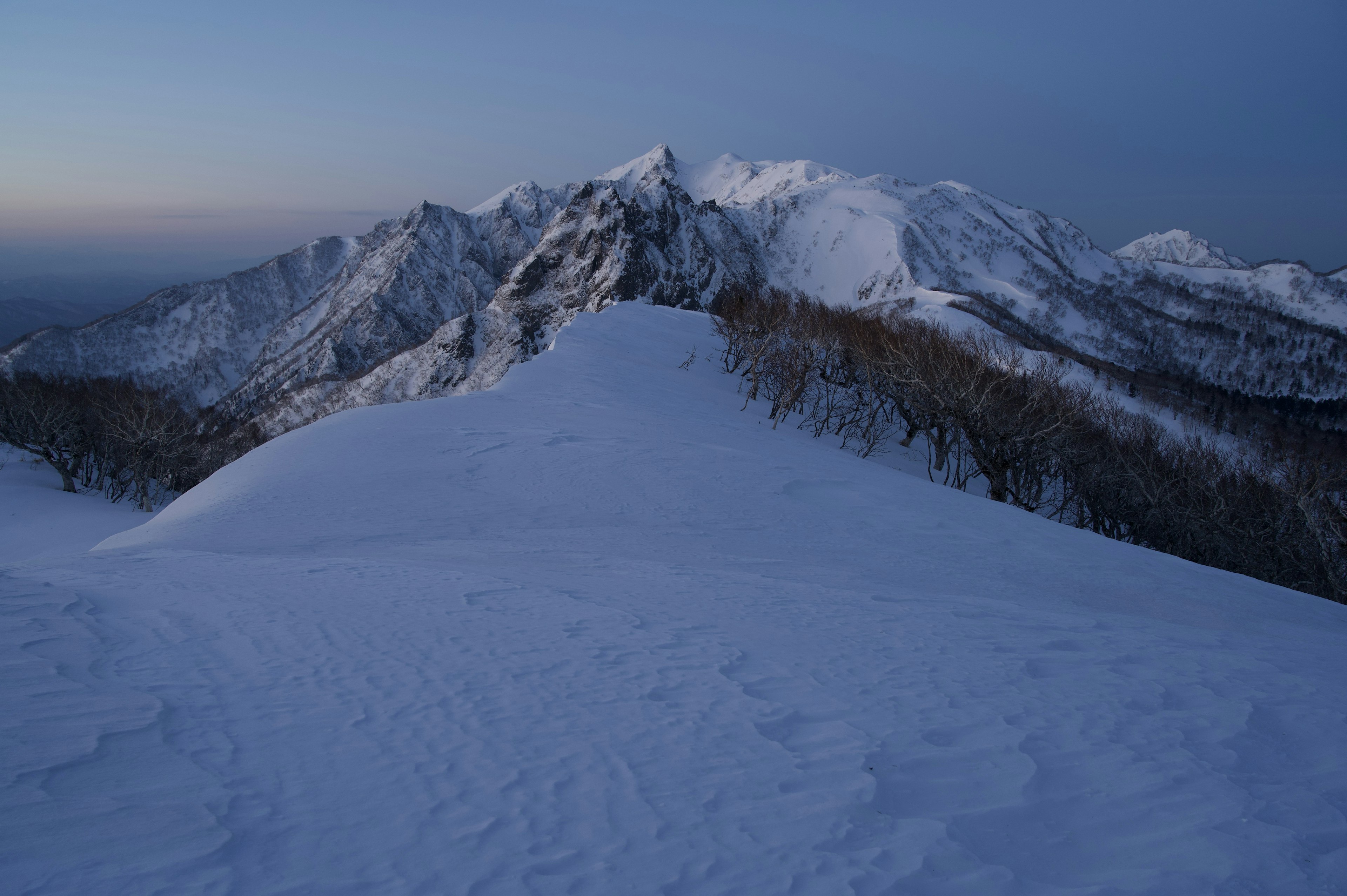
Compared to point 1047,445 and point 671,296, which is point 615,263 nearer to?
point 671,296

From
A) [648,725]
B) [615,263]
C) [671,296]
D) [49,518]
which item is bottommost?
[49,518]

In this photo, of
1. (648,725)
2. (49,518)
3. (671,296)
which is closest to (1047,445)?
(648,725)

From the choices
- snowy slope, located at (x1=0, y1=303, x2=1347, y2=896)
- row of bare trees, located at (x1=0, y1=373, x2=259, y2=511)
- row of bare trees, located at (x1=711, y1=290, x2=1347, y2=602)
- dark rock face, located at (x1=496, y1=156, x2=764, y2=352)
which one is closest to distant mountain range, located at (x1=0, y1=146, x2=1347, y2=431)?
dark rock face, located at (x1=496, y1=156, x2=764, y2=352)

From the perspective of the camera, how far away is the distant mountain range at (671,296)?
10319 centimetres

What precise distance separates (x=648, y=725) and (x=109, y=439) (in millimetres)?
41346

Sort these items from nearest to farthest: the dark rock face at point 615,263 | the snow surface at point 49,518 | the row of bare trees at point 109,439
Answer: the snow surface at point 49,518
the row of bare trees at point 109,439
the dark rock face at point 615,263

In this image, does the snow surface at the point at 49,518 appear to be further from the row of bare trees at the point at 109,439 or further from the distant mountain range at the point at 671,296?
the distant mountain range at the point at 671,296

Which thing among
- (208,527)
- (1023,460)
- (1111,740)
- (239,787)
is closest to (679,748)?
(239,787)

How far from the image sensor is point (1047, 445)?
67.6 ft

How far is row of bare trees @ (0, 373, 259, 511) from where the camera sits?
29656 millimetres

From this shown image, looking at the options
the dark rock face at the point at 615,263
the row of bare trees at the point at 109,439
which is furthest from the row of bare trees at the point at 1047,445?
the dark rock face at the point at 615,263

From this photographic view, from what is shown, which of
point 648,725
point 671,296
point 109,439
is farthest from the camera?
point 671,296

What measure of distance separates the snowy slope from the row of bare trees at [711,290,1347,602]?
37.1 ft

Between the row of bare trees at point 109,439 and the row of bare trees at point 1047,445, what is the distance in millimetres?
27511
